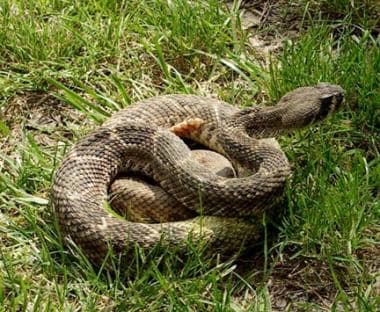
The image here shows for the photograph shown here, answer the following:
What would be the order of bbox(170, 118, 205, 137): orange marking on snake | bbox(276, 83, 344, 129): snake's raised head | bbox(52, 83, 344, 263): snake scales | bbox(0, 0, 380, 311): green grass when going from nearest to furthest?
bbox(0, 0, 380, 311): green grass < bbox(52, 83, 344, 263): snake scales < bbox(276, 83, 344, 129): snake's raised head < bbox(170, 118, 205, 137): orange marking on snake

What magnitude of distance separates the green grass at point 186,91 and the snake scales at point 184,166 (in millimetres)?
131

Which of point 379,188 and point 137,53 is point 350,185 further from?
point 137,53

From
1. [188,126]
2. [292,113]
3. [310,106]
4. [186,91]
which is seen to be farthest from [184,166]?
[186,91]

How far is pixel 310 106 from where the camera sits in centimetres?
591

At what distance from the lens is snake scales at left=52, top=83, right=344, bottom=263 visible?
528cm

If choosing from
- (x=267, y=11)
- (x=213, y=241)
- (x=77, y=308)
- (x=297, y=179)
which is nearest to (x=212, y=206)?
(x=213, y=241)

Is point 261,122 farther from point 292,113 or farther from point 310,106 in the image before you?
point 310,106

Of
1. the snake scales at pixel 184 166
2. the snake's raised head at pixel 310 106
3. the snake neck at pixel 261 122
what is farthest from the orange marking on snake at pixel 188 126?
the snake's raised head at pixel 310 106

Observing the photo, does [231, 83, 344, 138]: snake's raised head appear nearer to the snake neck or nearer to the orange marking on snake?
the snake neck

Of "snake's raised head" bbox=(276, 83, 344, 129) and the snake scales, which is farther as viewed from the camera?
"snake's raised head" bbox=(276, 83, 344, 129)

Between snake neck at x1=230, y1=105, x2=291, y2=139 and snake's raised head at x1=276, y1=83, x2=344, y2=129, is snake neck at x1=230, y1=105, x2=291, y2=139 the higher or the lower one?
the lower one

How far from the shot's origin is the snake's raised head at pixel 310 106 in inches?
232

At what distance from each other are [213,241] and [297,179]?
0.77 metres

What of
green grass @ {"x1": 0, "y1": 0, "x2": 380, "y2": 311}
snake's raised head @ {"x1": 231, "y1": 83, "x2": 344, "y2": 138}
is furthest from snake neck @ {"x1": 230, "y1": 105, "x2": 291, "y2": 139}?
green grass @ {"x1": 0, "y1": 0, "x2": 380, "y2": 311}
